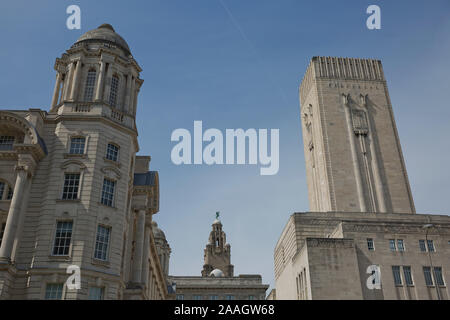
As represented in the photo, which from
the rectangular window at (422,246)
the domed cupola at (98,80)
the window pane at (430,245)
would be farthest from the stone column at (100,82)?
the window pane at (430,245)

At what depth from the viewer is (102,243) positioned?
35156 mm

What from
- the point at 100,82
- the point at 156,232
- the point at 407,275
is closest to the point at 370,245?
the point at 407,275

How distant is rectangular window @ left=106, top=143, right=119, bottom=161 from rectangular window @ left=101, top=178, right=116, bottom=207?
2.29 m

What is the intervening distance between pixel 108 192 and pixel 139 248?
27.8 feet

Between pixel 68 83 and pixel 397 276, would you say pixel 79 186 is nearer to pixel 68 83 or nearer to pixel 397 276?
pixel 68 83

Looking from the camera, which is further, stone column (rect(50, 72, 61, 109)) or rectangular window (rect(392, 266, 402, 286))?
rectangular window (rect(392, 266, 402, 286))

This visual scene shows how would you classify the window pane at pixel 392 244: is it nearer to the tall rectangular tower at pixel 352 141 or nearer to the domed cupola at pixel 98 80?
the tall rectangular tower at pixel 352 141

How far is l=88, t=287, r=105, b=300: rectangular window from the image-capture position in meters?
33.0

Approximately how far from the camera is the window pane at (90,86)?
136 ft

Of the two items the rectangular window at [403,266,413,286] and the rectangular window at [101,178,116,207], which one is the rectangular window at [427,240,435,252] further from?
the rectangular window at [101,178,116,207]

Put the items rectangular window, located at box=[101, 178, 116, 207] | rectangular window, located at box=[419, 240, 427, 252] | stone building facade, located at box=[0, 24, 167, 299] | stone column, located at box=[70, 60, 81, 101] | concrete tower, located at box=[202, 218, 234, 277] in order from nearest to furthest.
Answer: stone building facade, located at box=[0, 24, 167, 299]
rectangular window, located at box=[101, 178, 116, 207]
stone column, located at box=[70, 60, 81, 101]
rectangular window, located at box=[419, 240, 427, 252]
concrete tower, located at box=[202, 218, 234, 277]

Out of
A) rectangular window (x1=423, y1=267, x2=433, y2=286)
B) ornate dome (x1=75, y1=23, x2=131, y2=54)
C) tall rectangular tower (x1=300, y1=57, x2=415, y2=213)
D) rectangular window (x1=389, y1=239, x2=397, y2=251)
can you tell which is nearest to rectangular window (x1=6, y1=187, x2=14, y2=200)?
ornate dome (x1=75, y1=23, x2=131, y2=54)

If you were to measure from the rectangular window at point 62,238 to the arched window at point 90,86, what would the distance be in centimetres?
1277

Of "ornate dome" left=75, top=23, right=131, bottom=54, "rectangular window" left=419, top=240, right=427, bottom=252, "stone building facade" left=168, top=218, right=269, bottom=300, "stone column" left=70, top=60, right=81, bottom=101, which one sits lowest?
"rectangular window" left=419, top=240, right=427, bottom=252
